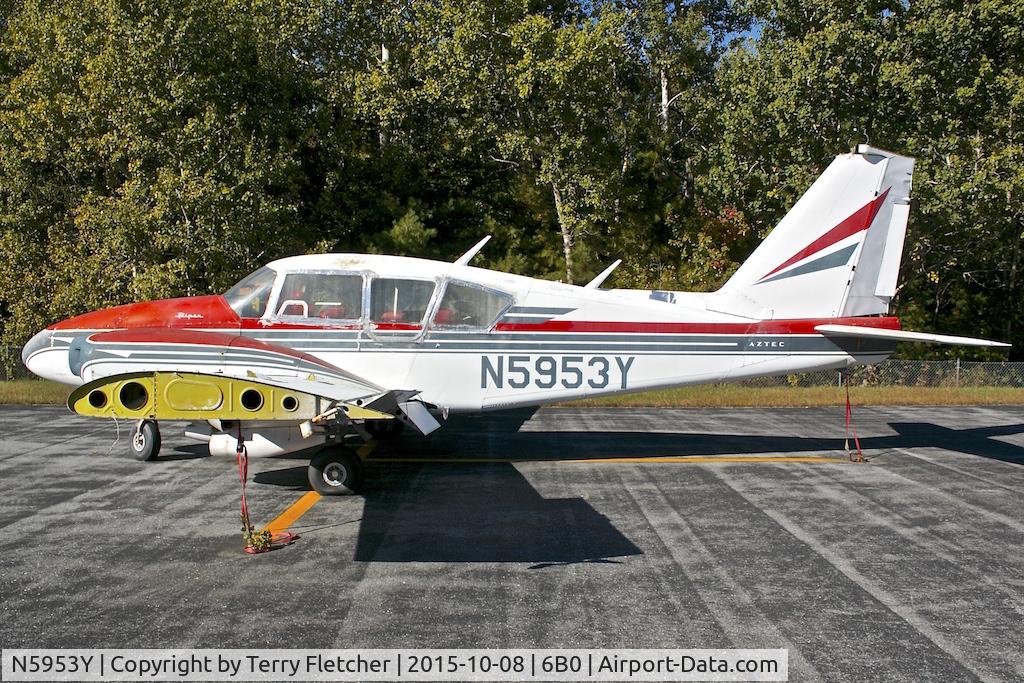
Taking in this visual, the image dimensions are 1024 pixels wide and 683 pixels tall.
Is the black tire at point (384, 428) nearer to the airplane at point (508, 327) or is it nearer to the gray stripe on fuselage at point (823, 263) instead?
the airplane at point (508, 327)

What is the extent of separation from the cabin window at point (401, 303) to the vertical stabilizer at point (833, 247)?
4.01 meters

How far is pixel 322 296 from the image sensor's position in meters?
10.7

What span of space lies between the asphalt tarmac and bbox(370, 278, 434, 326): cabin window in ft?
6.96

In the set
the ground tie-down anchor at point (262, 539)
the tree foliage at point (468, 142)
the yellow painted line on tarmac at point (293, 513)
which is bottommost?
the yellow painted line on tarmac at point (293, 513)

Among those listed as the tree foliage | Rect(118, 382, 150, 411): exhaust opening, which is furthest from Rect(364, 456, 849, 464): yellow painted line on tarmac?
the tree foliage

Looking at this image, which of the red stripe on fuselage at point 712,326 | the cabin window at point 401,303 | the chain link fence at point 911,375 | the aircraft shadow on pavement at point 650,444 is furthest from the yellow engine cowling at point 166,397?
the chain link fence at point 911,375

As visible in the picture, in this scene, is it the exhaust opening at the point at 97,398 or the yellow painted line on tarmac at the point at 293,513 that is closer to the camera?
the exhaust opening at the point at 97,398

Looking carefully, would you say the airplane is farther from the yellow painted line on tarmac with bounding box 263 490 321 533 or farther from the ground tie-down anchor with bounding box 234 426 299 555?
the ground tie-down anchor with bounding box 234 426 299 555

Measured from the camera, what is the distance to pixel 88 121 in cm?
2152

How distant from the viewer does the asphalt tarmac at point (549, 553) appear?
19.2 feet

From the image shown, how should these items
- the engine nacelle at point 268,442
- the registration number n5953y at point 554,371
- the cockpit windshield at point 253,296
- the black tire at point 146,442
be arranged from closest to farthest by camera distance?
the engine nacelle at point 268,442 < the cockpit windshield at point 253,296 < the registration number n5953y at point 554,371 < the black tire at point 146,442

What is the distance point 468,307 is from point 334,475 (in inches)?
109

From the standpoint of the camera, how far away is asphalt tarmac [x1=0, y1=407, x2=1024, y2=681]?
5.84 metres

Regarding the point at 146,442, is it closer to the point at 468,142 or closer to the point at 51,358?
the point at 51,358
